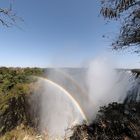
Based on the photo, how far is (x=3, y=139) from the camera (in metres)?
12.2

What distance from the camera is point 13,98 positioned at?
2138cm

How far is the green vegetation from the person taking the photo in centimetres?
1794

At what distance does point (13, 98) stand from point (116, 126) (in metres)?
12.6

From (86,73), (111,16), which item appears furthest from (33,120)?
(86,73)

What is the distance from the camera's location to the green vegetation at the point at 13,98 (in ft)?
58.9

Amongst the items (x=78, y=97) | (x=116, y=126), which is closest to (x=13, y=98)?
(x=78, y=97)

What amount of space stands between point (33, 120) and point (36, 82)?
318 inches

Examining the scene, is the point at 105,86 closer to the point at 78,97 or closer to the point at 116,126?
the point at 78,97

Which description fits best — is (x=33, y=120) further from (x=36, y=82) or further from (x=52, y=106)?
(x=36, y=82)

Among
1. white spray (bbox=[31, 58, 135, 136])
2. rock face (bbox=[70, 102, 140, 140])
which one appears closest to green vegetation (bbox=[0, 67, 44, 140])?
white spray (bbox=[31, 58, 135, 136])

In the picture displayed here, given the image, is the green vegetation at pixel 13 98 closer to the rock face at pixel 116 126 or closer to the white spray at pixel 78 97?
the white spray at pixel 78 97

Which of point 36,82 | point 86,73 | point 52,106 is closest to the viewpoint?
point 52,106

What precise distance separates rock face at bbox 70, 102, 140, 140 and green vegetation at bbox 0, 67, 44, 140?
6050 mm

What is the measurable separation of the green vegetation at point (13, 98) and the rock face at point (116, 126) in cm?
605
